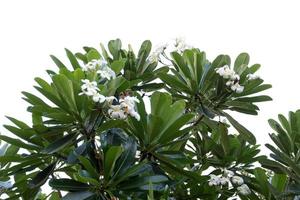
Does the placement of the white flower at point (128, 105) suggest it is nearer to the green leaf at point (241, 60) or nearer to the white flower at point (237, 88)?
the white flower at point (237, 88)

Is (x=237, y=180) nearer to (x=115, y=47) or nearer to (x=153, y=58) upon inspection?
(x=153, y=58)

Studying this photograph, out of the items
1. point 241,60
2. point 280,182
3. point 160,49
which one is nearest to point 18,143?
point 160,49

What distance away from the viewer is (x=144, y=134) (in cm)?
214

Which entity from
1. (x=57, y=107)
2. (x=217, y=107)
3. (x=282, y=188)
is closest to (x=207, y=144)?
(x=217, y=107)

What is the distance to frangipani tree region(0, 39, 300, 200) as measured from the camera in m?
1.97

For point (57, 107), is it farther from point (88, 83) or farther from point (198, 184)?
point (198, 184)

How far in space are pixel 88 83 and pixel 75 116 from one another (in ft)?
0.70

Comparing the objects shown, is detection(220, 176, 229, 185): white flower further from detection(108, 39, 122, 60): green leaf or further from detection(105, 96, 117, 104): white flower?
detection(108, 39, 122, 60): green leaf

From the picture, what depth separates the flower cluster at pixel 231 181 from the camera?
2.45 meters

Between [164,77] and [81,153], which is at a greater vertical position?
[164,77]

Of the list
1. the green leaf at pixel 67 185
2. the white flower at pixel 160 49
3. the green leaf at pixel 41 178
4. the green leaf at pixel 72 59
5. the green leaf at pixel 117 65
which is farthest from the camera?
the white flower at pixel 160 49

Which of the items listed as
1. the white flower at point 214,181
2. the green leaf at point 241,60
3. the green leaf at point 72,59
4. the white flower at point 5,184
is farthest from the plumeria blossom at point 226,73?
the white flower at point 5,184

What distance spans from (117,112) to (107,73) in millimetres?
248

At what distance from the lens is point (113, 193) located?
6.62 feet
